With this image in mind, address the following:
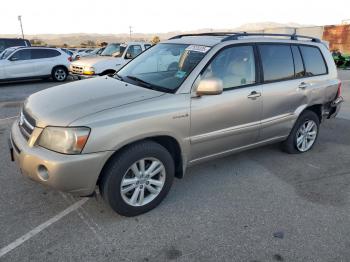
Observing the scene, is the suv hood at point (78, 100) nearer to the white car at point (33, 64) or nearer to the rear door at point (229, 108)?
the rear door at point (229, 108)

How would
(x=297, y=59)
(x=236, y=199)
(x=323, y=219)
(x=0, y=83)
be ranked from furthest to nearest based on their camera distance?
1. (x=0, y=83)
2. (x=297, y=59)
3. (x=236, y=199)
4. (x=323, y=219)

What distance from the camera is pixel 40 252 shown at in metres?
2.58

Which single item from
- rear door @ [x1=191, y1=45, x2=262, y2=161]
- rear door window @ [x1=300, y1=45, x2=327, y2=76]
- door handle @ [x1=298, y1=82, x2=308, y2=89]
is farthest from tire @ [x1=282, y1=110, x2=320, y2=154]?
rear door @ [x1=191, y1=45, x2=262, y2=161]

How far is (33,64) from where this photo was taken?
41.3ft

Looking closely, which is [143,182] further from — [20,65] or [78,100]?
[20,65]

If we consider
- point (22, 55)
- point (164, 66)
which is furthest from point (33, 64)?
point (164, 66)

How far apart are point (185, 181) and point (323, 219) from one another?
1.59m

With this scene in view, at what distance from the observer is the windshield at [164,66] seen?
11.1 feet

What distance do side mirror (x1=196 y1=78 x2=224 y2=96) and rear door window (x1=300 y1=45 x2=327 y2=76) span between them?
6.81 feet

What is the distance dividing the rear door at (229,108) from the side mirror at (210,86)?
13 centimetres

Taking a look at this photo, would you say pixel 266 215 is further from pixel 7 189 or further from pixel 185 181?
pixel 7 189

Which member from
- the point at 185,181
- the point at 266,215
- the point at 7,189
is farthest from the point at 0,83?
the point at 266,215

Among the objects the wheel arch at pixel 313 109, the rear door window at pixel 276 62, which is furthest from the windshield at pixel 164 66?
the wheel arch at pixel 313 109

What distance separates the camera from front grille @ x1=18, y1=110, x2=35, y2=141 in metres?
2.90
